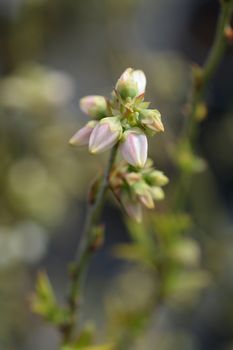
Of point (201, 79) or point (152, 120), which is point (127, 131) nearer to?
point (152, 120)

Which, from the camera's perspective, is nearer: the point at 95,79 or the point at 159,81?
the point at 159,81

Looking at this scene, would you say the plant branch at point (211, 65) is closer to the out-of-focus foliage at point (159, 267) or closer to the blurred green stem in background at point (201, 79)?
the blurred green stem in background at point (201, 79)

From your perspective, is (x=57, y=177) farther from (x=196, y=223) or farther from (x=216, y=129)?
(x=216, y=129)

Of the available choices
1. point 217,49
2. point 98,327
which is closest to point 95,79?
point 98,327

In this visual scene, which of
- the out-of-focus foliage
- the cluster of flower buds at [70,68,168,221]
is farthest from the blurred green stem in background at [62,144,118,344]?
the out-of-focus foliage

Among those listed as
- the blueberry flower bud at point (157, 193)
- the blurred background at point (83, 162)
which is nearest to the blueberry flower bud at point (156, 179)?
the blueberry flower bud at point (157, 193)

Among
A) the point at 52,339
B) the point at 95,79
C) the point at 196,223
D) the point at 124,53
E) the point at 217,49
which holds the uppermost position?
the point at 217,49

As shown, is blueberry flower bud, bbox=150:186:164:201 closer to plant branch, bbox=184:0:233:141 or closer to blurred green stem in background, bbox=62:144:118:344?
blurred green stem in background, bbox=62:144:118:344

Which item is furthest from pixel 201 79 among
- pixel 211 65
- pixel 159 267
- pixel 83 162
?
pixel 83 162
